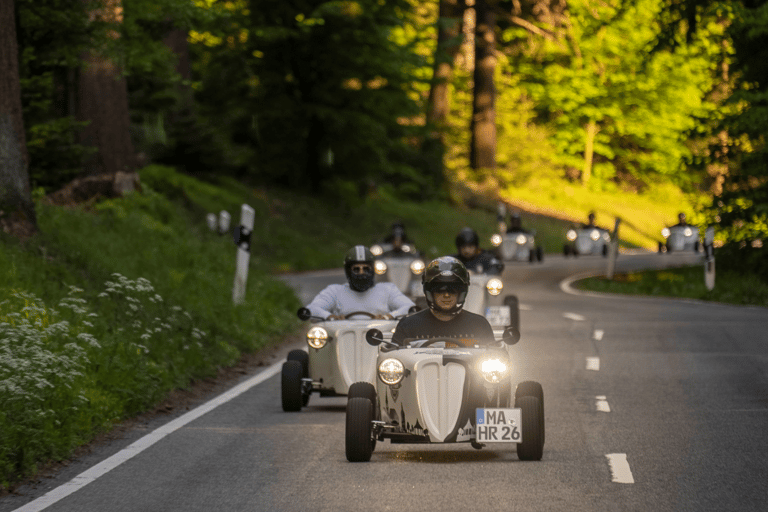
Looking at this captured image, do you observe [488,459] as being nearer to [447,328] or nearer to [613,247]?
[447,328]

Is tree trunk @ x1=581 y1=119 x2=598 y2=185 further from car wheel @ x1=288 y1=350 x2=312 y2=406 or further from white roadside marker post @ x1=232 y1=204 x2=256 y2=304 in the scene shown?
car wheel @ x1=288 y1=350 x2=312 y2=406

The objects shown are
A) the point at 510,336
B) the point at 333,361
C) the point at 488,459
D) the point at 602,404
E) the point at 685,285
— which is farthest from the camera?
the point at 685,285

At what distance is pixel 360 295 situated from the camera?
1335cm

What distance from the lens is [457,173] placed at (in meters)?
64.8

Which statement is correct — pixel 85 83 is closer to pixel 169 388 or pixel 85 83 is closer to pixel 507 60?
pixel 169 388

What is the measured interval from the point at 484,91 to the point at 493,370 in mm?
54597

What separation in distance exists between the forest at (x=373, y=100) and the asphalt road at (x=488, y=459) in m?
6.53

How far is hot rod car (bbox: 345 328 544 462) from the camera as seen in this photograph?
9.23 m

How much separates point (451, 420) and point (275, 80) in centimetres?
3374

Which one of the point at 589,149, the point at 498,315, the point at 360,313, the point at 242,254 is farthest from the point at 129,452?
the point at 589,149

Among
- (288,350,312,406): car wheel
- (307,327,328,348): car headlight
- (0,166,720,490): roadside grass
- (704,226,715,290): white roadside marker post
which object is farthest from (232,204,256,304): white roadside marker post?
(704,226,715,290): white roadside marker post

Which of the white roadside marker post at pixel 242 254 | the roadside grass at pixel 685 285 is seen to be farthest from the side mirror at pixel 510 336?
the roadside grass at pixel 685 285

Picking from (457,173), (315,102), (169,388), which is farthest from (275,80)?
(169,388)

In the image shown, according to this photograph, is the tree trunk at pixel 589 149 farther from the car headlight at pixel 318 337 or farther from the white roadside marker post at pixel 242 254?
the car headlight at pixel 318 337
